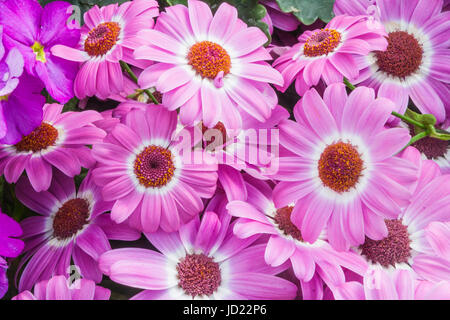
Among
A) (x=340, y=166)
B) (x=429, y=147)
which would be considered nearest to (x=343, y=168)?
(x=340, y=166)

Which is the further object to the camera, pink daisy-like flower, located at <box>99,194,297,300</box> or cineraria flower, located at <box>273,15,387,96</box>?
cineraria flower, located at <box>273,15,387,96</box>

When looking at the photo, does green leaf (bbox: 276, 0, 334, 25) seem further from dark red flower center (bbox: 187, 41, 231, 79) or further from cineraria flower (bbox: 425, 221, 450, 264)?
cineraria flower (bbox: 425, 221, 450, 264)

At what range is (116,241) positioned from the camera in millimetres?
590

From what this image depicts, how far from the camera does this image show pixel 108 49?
2.01 feet

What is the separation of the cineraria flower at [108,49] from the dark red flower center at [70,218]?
14cm

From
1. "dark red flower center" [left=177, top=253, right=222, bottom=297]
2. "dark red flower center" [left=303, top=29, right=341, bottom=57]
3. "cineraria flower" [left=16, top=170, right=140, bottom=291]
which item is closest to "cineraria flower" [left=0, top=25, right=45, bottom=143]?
"cineraria flower" [left=16, top=170, right=140, bottom=291]

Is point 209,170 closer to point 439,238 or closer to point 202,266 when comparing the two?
point 202,266

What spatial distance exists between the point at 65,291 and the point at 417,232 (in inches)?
16.0

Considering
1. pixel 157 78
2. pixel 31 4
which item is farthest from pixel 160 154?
pixel 31 4

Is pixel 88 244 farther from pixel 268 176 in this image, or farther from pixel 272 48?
pixel 272 48

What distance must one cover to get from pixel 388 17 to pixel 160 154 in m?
0.41

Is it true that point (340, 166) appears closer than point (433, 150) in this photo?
Yes

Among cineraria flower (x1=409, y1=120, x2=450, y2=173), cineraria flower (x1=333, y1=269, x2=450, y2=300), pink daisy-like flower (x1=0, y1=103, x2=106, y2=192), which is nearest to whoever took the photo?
cineraria flower (x1=333, y1=269, x2=450, y2=300)

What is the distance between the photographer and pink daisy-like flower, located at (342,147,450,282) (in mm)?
543
